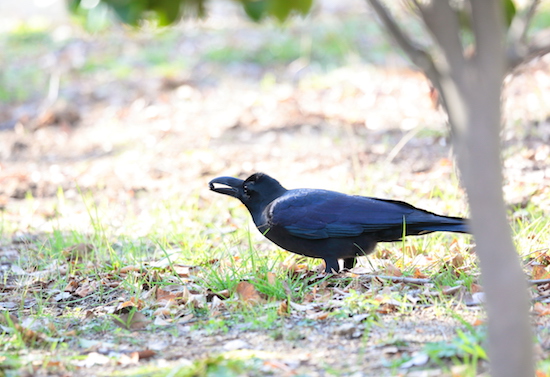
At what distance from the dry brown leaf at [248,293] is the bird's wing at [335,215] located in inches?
19.4

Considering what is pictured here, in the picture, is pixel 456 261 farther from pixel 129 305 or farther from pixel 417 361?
pixel 129 305

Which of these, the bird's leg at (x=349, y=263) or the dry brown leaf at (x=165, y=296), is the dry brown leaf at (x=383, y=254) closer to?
the bird's leg at (x=349, y=263)

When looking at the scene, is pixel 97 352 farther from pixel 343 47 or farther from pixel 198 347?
pixel 343 47

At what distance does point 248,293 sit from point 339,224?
0.72 meters

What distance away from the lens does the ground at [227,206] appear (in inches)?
112

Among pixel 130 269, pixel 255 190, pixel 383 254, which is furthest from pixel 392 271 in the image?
pixel 130 269

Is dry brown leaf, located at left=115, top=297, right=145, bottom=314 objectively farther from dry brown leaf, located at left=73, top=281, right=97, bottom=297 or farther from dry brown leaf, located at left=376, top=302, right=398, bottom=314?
dry brown leaf, located at left=376, top=302, right=398, bottom=314

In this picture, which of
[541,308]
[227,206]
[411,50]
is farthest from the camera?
[227,206]

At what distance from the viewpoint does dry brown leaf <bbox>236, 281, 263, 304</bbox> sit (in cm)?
332

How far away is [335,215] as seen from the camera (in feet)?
12.5

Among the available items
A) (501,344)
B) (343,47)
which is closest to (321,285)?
(501,344)

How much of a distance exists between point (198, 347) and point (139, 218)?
2.57m

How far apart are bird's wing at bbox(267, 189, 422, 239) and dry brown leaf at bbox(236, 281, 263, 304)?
49cm

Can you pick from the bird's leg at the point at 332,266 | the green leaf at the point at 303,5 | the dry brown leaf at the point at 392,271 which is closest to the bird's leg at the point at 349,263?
the bird's leg at the point at 332,266
